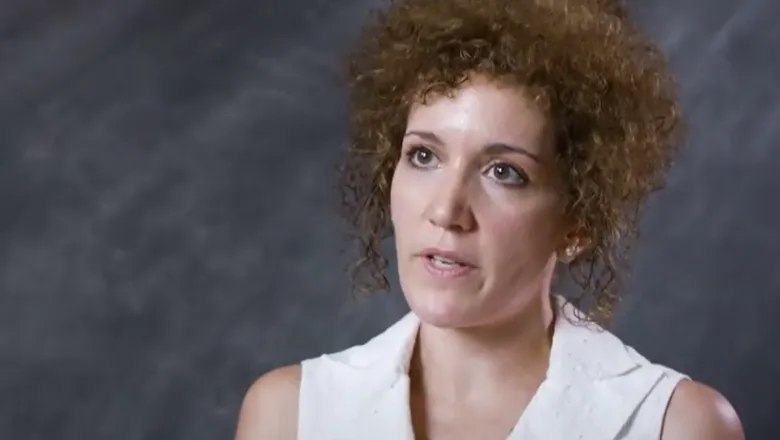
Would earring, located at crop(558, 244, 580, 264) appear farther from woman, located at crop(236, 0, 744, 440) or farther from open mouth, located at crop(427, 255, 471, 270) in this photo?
open mouth, located at crop(427, 255, 471, 270)

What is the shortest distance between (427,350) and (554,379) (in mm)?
158

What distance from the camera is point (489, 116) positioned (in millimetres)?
1283

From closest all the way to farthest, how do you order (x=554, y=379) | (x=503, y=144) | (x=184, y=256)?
1. (x=503, y=144)
2. (x=554, y=379)
3. (x=184, y=256)

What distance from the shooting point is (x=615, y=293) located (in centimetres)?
149

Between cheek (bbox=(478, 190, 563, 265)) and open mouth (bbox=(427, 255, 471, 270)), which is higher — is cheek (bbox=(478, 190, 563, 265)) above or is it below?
above

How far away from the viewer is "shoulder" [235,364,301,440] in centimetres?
148

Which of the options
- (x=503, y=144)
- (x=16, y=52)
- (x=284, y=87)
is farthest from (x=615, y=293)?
(x=16, y=52)

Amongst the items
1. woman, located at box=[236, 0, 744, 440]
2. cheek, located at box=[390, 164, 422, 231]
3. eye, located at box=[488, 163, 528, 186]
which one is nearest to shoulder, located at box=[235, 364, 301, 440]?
woman, located at box=[236, 0, 744, 440]

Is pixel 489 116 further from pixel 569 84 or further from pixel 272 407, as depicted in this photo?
pixel 272 407

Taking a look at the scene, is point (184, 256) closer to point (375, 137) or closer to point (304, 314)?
point (304, 314)

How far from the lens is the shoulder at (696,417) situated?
4.58 ft

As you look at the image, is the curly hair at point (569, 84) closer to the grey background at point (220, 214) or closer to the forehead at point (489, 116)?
the forehead at point (489, 116)

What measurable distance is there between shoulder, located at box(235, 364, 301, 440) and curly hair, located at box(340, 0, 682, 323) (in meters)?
0.25

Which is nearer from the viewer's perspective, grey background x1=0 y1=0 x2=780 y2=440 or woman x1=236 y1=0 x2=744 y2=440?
woman x1=236 y1=0 x2=744 y2=440
